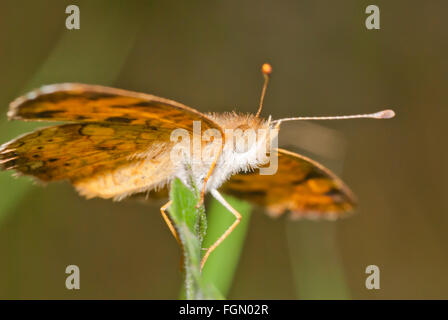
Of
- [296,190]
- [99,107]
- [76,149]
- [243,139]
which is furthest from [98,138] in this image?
[296,190]

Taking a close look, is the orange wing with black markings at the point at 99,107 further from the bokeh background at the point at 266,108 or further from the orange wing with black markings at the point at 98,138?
the bokeh background at the point at 266,108

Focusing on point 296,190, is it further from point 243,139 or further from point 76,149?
point 76,149

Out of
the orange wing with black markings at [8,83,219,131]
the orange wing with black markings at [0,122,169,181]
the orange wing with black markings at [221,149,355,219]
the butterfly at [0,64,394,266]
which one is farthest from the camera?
the orange wing with black markings at [221,149,355,219]

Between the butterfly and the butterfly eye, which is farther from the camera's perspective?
the butterfly eye

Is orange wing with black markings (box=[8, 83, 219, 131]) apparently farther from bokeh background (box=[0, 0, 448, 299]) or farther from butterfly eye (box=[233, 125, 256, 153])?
bokeh background (box=[0, 0, 448, 299])

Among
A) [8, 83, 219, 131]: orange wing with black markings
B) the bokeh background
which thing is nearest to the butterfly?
[8, 83, 219, 131]: orange wing with black markings

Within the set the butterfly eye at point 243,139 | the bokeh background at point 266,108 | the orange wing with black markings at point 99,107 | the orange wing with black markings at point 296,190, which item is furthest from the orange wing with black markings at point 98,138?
the bokeh background at point 266,108
